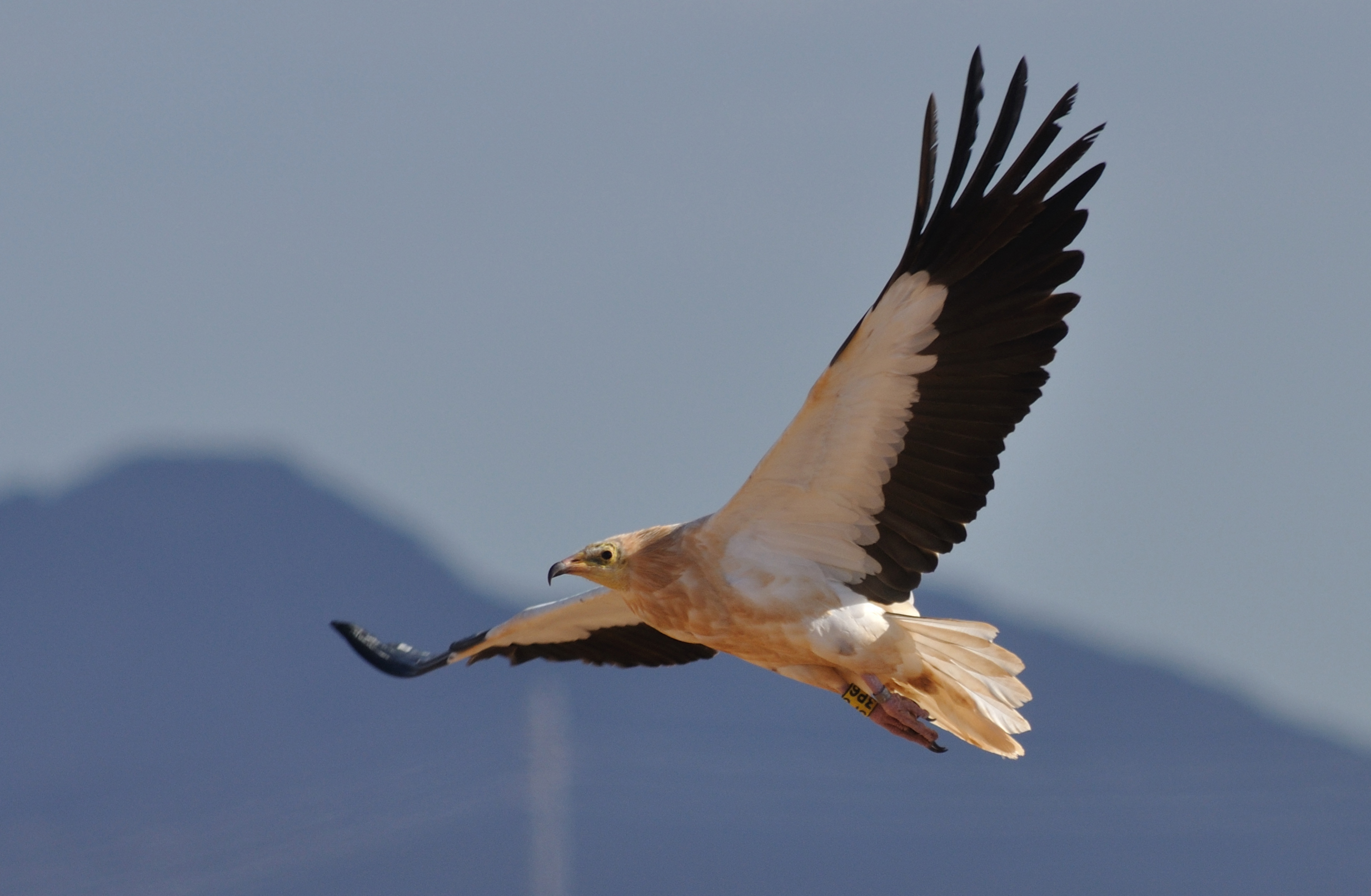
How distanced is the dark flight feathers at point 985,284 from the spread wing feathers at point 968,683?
516mm

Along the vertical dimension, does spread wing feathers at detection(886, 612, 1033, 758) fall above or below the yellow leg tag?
above

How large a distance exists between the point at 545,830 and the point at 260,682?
10604 millimetres

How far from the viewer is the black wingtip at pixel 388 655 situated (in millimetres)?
8219

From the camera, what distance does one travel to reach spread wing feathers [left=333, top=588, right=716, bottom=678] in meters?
8.07

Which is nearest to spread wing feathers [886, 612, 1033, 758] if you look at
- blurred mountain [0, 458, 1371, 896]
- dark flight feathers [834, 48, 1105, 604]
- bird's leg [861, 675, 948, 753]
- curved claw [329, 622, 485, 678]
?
bird's leg [861, 675, 948, 753]

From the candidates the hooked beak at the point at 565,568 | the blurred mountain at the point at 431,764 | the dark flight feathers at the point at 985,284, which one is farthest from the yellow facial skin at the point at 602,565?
the blurred mountain at the point at 431,764

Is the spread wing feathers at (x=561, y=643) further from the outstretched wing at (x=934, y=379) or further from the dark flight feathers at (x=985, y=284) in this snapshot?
the dark flight feathers at (x=985, y=284)

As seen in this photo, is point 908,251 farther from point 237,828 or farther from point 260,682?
point 260,682

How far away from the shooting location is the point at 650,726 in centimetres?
4353

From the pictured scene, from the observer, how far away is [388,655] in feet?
27.8

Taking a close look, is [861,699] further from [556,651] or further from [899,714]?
[556,651]

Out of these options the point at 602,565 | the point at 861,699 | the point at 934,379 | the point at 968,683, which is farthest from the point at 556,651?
the point at 934,379

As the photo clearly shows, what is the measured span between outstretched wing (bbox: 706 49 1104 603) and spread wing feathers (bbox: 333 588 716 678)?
166 centimetres

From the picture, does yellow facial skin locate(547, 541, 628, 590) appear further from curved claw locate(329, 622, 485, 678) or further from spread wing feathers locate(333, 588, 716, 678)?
curved claw locate(329, 622, 485, 678)
